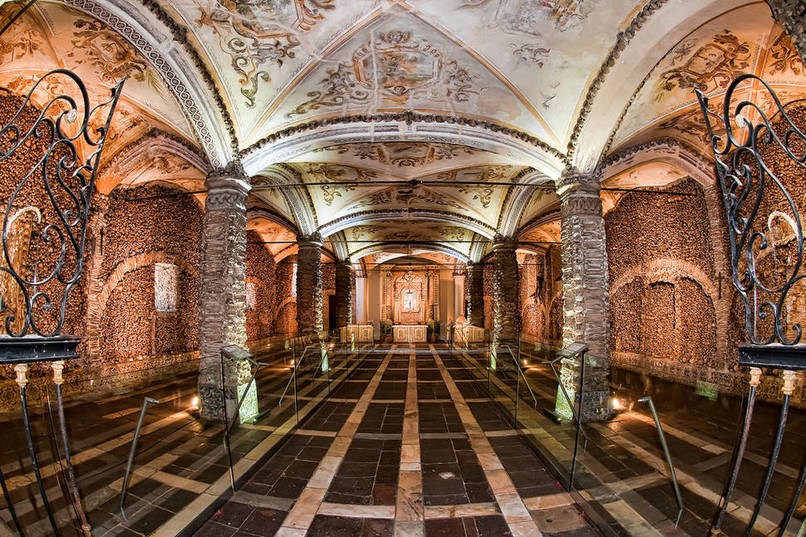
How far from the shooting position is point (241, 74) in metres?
5.33

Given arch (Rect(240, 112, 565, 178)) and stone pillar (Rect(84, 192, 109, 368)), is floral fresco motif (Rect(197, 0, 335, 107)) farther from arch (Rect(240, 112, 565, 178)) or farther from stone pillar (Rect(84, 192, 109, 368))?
stone pillar (Rect(84, 192, 109, 368))

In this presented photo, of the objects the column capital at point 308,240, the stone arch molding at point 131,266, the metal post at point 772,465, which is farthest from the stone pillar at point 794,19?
the stone arch molding at point 131,266

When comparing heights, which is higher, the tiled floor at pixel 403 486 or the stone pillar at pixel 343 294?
the stone pillar at pixel 343 294

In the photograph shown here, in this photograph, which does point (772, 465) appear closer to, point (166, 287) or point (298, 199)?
point (298, 199)

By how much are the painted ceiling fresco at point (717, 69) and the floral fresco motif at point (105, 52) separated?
726 centimetres

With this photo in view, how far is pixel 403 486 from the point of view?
3701mm

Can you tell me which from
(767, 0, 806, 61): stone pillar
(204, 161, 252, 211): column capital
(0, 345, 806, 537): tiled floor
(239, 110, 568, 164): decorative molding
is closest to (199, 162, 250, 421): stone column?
(204, 161, 252, 211): column capital

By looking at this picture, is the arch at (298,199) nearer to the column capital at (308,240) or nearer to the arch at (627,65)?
the column capital at (308,240)

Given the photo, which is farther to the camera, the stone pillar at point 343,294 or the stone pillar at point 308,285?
the stone pillar at point 343,294

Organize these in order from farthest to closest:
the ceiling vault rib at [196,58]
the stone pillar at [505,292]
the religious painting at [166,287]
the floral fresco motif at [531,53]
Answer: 1. the stone pillar at [505,292]
2. the religious painting at [166,287]
3. the floral fresco motif at [531,53]
4. the ceiling vault rib at [196,58]

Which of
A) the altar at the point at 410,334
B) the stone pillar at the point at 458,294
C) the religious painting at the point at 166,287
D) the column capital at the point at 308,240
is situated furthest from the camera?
the stone pillar at the point at 458,294

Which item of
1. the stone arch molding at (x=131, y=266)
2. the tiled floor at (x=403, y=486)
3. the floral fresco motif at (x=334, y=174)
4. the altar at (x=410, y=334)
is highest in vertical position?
the floral fresco motif at (x=334, y=174)

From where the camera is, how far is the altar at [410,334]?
1599cm

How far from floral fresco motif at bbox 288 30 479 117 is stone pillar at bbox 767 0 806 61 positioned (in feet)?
11.8
